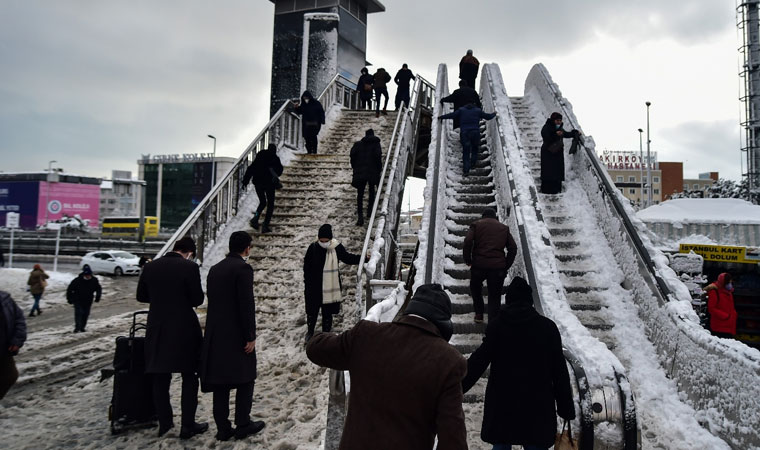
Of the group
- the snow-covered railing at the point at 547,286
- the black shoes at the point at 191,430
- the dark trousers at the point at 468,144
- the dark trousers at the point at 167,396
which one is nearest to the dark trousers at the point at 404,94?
the snow-covered railing at the point at 547,286

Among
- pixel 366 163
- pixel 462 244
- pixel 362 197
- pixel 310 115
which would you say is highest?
pixel 310 115

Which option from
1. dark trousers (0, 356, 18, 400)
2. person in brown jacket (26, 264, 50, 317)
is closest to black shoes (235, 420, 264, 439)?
dark trousers (0, 356, 18, 400)

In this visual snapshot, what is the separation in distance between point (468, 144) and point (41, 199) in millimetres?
54774

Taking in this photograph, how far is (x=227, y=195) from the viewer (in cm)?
945

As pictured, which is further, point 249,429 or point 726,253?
point 726,253

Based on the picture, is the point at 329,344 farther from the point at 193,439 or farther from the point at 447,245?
the point at 447,245

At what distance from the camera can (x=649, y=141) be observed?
Result: 4669 centimetres

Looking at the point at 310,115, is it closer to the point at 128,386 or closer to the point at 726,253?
the point at 128,386

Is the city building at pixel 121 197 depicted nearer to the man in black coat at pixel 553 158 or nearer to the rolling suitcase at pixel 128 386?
the man in black coat at pixel 553 158

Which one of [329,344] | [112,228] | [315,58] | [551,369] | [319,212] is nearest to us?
[329,344]

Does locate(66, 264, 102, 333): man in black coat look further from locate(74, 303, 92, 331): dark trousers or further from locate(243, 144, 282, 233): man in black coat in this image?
locate(243, 144, 282, 233): man in black coat

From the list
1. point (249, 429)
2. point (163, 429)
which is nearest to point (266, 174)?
point (163, 429)

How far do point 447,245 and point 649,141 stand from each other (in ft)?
155

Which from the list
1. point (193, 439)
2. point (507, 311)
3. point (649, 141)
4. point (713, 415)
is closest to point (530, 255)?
point (713, 415)
